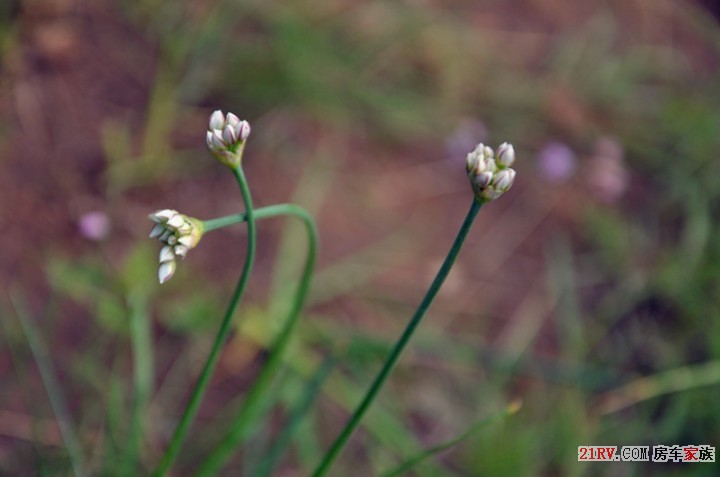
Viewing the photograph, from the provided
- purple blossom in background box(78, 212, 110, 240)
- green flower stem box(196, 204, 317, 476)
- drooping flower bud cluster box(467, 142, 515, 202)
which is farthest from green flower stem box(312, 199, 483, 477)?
purple blossom in background box(78, 212, 110, 240)

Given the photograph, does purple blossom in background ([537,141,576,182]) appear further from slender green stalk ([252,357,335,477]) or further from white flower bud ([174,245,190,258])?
white flower bud ([174,245,190,258])

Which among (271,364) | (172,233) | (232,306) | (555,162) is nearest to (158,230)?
(172,233)

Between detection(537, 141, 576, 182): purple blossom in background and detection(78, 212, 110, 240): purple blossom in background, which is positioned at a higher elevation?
detection(537, 141, 576, 182): purple blossom in background

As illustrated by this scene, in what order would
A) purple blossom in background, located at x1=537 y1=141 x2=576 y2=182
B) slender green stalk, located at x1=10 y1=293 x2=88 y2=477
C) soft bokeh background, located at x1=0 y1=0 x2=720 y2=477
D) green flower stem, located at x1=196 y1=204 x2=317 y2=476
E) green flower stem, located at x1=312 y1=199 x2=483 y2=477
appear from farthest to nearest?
purple blossom in background, located at x1=537 y1=141 x2=576 y2=182 < soft bokeh background, located at x1=0 y1=0 x2=720 y2=477 < slender green stalk, located at x1=10 y1=293 x2=88 y2=477 < green flower stem, located at x1=196 y1=204 x2=317 y2=476 < green flower stem, located at x1=312 y1=199 x2=483 y2=477

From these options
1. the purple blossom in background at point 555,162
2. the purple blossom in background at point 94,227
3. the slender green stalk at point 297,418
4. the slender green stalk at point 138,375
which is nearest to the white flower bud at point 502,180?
the slender green stalk at point 297,418

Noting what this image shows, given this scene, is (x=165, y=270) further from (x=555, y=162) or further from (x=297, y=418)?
(x=555, y=162)

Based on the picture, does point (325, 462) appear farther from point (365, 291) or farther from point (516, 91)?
point (516, 91)

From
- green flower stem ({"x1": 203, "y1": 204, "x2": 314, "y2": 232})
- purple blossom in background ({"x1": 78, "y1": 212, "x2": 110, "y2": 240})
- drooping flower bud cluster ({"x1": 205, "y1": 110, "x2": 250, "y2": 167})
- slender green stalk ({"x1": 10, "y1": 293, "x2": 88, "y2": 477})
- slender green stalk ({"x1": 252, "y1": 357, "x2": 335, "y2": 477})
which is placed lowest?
slender green stalk ({"x1": 10, "y1": 293, "x2": 88, "y2": 477})

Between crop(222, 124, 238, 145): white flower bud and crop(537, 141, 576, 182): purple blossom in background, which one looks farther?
crop(537, 141, 576, 182): purple blossom in background

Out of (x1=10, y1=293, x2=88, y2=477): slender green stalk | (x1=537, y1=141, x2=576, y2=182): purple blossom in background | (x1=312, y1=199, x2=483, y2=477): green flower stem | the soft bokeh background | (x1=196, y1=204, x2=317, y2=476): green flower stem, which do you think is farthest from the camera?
(x1=537, y1=141, x2=576, y2=182): purple blossom in background
